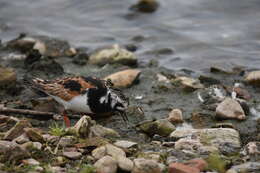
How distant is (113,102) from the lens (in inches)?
234

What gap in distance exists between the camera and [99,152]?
4.60 m

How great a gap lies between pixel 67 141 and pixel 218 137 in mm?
1440

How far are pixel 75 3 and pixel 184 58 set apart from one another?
3.52m

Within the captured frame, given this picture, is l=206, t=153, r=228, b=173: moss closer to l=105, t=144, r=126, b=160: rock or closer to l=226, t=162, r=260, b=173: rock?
l=226, t=162, r=260, b=173: rock

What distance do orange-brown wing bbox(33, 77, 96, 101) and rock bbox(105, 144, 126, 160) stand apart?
142 cm

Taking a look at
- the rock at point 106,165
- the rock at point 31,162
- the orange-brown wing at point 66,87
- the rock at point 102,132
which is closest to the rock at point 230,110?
the rock at point 102,132

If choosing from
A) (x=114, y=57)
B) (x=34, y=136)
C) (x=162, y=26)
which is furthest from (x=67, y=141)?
(x=162, y=26)

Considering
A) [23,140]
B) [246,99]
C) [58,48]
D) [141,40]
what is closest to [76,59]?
[58,48]

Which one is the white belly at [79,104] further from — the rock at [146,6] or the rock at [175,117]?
the rock at [146,6]

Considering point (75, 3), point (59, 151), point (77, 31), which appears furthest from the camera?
point (75, 3)

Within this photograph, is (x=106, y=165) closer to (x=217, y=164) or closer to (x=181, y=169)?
(x=181, y=169)

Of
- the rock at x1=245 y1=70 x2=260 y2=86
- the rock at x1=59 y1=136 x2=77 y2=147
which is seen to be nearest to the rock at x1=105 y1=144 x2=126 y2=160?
the rock at x1=59 y1=136 x2=77 y2=147

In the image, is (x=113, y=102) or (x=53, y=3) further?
(x=53, y=3)

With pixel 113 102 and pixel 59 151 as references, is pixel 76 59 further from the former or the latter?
pixel 59 151
